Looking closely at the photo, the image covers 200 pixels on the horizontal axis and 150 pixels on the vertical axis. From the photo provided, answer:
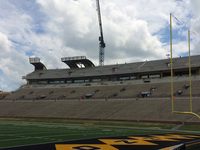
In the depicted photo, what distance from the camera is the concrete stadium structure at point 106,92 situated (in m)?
40.2

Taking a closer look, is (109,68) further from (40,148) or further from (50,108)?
(40,148)

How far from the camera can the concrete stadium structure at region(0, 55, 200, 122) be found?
40.2m

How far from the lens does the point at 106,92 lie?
173 feet

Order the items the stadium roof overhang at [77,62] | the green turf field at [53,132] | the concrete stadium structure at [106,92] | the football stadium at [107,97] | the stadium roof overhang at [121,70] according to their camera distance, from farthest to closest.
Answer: the stadium roof overhang at [77,62] < the stadium roof overhang at [121,70] < the concrete stadium structure at [106,92] < the football stadium at [107,97] < the green turf field at [53,132]

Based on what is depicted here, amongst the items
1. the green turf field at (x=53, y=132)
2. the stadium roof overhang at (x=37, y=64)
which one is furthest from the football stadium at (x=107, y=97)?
the green turf field at (x=53, y=132)

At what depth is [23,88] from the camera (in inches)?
2655

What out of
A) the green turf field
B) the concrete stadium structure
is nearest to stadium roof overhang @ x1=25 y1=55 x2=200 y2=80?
the concrete stadium structure

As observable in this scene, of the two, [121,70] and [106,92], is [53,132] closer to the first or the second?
[106,92]

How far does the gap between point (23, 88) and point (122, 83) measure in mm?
20762

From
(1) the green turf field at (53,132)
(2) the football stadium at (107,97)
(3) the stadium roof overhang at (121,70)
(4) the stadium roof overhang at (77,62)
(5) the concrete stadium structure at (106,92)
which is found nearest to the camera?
(1) the green turf field at (53,132)

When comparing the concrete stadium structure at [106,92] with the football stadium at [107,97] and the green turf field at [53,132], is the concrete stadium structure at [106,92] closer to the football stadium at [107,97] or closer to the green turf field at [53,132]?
the football stadium at [107,97]

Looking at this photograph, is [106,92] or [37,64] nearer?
[106,92]

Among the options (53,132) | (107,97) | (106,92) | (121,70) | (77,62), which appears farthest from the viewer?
(77,62)

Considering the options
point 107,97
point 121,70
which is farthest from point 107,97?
point 121,70
